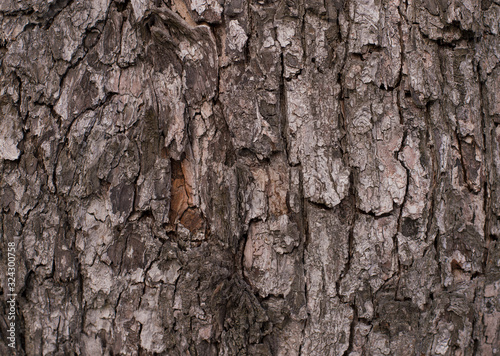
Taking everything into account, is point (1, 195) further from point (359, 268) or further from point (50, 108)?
point (359, 268)

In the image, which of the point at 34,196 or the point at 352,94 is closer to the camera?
the point at 352,94

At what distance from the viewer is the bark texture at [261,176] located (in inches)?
45.5

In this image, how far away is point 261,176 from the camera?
118 cm

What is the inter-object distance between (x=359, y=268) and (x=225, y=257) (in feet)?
1.42

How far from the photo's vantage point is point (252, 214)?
119 cm

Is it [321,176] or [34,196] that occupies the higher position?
[321,176]

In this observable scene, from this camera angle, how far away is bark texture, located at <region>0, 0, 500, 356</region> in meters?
1.16

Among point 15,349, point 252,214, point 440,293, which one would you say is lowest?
point 15,349

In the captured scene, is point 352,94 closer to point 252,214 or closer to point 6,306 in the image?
point 252,214

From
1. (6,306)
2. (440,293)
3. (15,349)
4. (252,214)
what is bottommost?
(15,349)

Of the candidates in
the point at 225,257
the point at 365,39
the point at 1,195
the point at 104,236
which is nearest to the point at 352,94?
the point at 365,39

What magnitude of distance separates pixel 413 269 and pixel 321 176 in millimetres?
428

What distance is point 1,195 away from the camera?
1297 mm

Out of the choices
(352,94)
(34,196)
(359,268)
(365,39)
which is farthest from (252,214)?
(34,196)
